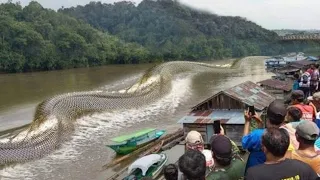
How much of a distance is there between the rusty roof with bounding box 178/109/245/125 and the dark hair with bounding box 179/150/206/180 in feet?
32.4

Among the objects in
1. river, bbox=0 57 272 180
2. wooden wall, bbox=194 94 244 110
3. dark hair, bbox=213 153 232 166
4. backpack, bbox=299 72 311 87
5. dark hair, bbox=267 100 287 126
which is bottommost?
river, bbox=0 57 272 180

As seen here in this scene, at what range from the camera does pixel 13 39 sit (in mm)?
51062

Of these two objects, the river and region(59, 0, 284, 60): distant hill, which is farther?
region(59, 0, 284, 60): distant hill

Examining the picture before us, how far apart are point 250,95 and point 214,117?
2628 mm

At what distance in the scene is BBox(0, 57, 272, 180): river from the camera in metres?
14.6

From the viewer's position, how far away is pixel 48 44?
55.4 meters

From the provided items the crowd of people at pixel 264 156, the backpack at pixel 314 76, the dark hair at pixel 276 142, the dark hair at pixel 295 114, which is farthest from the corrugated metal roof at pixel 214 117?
the dark hair at pixel 276 142

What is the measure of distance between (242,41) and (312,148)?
3784 inches

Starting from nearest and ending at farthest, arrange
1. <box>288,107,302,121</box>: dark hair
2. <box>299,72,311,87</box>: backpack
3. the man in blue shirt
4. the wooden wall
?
the man in blue shirt
<box>288,107,302,121</box>: dark hair
<box>299,72,311,87</box>: backpack
the wooden wall

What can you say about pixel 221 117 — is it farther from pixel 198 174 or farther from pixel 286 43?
pixel 286 43

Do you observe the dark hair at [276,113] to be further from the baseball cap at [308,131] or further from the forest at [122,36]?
the forest at [122,36]

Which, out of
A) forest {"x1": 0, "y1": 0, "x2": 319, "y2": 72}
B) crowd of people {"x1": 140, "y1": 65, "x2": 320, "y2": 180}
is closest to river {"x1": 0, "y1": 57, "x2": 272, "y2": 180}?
forest {"x1": 0, "y1": 0, "x2": 319, "y2": 72}

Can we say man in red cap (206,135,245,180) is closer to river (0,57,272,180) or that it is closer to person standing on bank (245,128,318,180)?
person standing on bank (245,128,318,180)

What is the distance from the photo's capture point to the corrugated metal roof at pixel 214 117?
1375 cm
